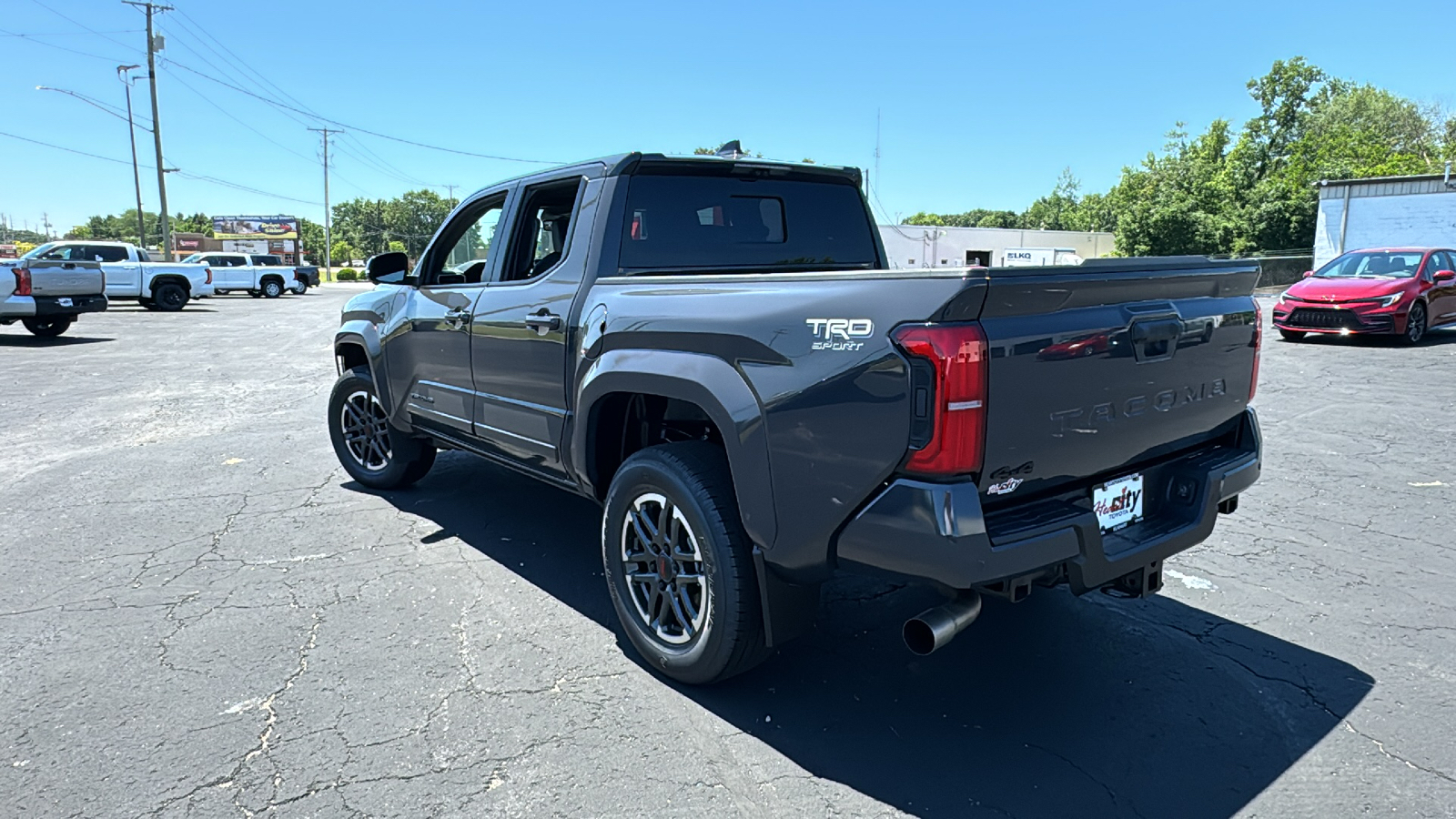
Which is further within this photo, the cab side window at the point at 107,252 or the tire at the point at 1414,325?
the cab side window at the point at 107,252

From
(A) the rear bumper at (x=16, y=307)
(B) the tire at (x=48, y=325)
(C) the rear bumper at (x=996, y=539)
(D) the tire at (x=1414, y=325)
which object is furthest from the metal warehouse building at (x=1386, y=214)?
(B) the tire at (x=48, y=325)

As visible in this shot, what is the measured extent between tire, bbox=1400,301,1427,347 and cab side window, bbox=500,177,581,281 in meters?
14.3

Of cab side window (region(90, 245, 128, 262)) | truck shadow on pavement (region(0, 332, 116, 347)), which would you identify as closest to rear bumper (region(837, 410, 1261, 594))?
truck shadow on pavement (region(0, 332, 116, 347))

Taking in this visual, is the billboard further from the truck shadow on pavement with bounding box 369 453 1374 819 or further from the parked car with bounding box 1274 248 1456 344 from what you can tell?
the truck shadow on pavement with bounding box 369 453 1374 819

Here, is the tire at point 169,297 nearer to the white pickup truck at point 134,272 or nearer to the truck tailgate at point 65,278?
the white pickup truck at point 134,272

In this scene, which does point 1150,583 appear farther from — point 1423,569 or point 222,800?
point 222,800

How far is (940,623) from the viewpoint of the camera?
2611 millimetres

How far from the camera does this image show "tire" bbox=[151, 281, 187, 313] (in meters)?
24.7

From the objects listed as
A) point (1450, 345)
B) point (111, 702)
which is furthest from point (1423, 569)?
point (1450, 345)

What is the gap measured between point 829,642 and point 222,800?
7.18 feet

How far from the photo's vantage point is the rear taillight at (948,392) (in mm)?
2373

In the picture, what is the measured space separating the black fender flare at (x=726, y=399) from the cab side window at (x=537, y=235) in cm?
136

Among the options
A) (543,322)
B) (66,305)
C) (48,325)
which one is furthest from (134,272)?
(543,322)

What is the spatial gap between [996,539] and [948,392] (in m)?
0.44
